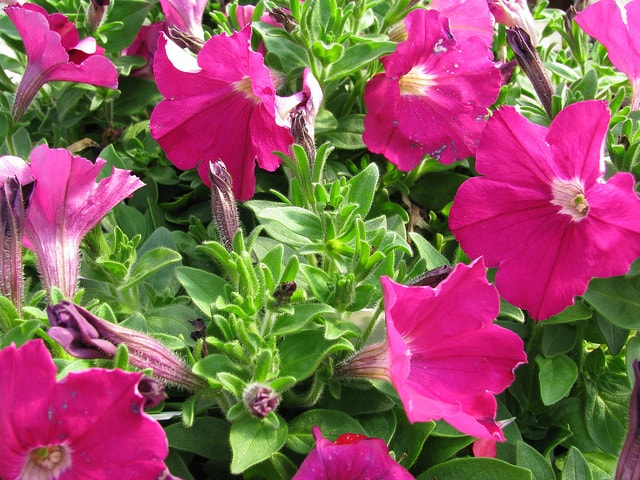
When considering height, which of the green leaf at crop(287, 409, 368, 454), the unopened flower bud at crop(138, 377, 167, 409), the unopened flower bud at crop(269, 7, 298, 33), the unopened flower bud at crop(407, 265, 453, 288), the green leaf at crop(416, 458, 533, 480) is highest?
the unopened flower bud at crop(269, 7, 298, 33)

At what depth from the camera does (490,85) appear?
1309 millimetres

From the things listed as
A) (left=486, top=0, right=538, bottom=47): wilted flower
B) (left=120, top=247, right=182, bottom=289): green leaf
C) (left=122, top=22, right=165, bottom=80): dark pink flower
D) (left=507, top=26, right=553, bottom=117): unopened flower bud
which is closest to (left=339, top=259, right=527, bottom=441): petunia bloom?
(left=120, top=247, right=182, bottom=289): green leaf

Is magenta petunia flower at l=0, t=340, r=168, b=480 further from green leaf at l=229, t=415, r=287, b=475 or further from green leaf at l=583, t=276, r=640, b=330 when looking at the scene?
green leaf at l=583, t=276, r=640, b=330

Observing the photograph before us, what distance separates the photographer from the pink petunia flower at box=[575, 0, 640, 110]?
117cm

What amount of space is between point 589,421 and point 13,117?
3.93 feet

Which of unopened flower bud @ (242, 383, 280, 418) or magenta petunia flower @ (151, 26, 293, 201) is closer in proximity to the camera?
unopened flower bud @ (242, 383, 280, 418)

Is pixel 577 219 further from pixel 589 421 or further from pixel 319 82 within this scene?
pixel 319 82

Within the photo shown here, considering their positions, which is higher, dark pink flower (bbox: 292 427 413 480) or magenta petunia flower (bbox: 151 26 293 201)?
magenta petunia flower (bbox: 151 26 293 201)

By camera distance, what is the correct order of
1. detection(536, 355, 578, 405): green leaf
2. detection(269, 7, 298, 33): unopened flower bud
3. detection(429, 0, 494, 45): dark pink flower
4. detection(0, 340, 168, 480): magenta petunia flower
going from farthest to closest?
detection(429, 0, 494, 45): dark pink flower → detection(269, 7, 298, 33): unopened flower bud → detection(536, 355, 578, 405): green leaf → detection(0, 340, 168, 480): magenta petunia flower

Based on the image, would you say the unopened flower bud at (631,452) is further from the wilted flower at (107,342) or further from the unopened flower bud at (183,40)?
the unopened flower bud at (183,40)

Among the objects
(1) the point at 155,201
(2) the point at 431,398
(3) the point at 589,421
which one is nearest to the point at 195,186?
(1) the point at 155,201

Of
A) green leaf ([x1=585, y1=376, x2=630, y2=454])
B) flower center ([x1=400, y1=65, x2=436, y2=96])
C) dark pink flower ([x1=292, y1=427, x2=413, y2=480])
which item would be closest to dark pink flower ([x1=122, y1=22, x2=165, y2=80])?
flower center ([x1=400, y1=65, x2=436, y2=96])

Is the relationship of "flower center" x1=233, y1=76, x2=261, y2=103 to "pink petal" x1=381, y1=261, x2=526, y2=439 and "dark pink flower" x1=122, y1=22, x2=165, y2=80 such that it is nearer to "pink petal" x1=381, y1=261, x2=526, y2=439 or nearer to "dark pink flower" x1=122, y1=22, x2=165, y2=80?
"dark pink flower" x1=122, y1=22, x2=165, y2=80

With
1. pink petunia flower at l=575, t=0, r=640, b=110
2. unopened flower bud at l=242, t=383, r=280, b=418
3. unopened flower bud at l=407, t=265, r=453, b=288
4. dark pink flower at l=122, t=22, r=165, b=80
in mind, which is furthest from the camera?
dark pink flower at l=122, t=22, r=165, b=80
